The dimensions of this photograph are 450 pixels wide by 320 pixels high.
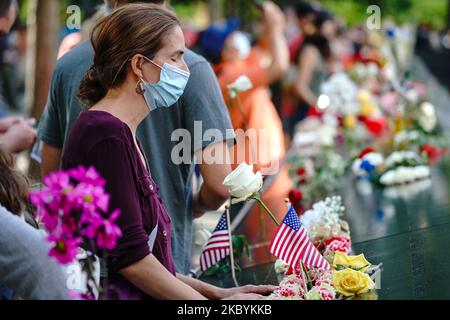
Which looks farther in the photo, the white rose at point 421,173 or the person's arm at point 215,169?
the white rose at point 421,173

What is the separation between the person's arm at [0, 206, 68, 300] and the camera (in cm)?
331

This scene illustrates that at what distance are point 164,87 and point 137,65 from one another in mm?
130

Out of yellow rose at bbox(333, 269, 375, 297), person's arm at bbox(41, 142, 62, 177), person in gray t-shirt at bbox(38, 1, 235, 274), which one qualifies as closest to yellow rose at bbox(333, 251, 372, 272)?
yellow rose at bbox(333, 269, 375, 297)

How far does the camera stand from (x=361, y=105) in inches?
435

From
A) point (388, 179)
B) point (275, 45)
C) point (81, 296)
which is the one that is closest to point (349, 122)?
point (275, 45)

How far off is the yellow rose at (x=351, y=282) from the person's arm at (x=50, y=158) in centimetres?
172

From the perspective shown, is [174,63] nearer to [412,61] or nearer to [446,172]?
[446,172]

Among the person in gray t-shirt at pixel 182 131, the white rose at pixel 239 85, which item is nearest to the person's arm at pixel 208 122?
the person in gray t-shirt at pixel 182 131

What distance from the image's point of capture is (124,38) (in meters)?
3.53

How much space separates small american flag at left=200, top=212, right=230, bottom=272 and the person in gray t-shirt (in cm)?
10

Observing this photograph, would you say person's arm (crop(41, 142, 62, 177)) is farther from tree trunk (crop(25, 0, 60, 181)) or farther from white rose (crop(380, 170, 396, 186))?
tree trunk (crop(25, 0, 60, 181))

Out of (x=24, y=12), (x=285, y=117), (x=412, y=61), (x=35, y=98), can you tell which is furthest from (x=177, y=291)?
(x=24, y=12)

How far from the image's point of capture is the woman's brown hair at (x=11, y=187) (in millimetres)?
3637

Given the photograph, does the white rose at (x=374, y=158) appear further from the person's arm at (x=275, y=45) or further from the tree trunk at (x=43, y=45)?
the tree trunk at (x=43, y=45)
